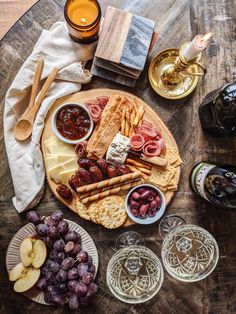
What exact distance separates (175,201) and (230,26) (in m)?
0.73

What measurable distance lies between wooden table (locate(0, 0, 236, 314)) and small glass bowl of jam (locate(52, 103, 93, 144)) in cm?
13

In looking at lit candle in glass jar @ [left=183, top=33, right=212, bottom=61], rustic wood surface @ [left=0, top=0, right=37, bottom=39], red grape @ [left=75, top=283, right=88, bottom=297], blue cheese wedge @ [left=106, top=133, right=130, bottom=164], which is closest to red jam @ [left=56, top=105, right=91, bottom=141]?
blue cheese wedge @ [left=106, top=133, right=130, bottom=164]

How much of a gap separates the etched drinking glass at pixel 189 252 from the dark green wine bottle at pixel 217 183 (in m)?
0.13

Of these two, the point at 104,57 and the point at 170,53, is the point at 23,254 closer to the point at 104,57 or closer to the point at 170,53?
the point at 104,57

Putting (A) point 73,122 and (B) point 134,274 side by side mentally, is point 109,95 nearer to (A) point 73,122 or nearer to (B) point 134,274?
(A) point 73,122

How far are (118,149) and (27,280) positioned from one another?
58 centimetres

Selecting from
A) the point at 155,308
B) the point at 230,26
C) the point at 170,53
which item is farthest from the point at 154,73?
the point at 155,308

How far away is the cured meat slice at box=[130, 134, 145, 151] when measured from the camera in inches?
68.5

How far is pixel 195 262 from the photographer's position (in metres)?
1.69

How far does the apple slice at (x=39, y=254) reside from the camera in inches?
65.7

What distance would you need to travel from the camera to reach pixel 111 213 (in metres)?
1.73

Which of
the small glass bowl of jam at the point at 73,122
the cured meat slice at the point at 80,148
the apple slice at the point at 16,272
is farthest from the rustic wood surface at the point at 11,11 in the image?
the apple slice at the point at 16,272

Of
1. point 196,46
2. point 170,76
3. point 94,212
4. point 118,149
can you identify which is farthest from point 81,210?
point 196,46

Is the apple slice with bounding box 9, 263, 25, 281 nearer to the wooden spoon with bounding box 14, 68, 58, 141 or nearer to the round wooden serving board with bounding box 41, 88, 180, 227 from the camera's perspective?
the round wooden serving board with bounding box 41, 88, 180, 227
